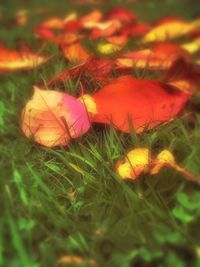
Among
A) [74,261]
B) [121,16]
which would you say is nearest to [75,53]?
[121,16]

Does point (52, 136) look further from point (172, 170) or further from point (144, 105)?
point (172, 170)

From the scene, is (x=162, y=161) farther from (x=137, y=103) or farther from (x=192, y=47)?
(x=192, y=47)

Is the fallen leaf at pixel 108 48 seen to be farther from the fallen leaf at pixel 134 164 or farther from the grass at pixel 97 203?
the fallen leaf at pixel 134 164

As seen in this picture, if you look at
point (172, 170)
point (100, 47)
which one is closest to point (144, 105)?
point (172, 170)

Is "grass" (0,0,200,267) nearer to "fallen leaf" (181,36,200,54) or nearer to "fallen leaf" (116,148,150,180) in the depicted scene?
"fallen leaf" (116,148,150,180)

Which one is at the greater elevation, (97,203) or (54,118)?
(54,118)

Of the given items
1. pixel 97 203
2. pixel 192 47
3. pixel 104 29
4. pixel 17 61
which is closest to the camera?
pixel 97 203
